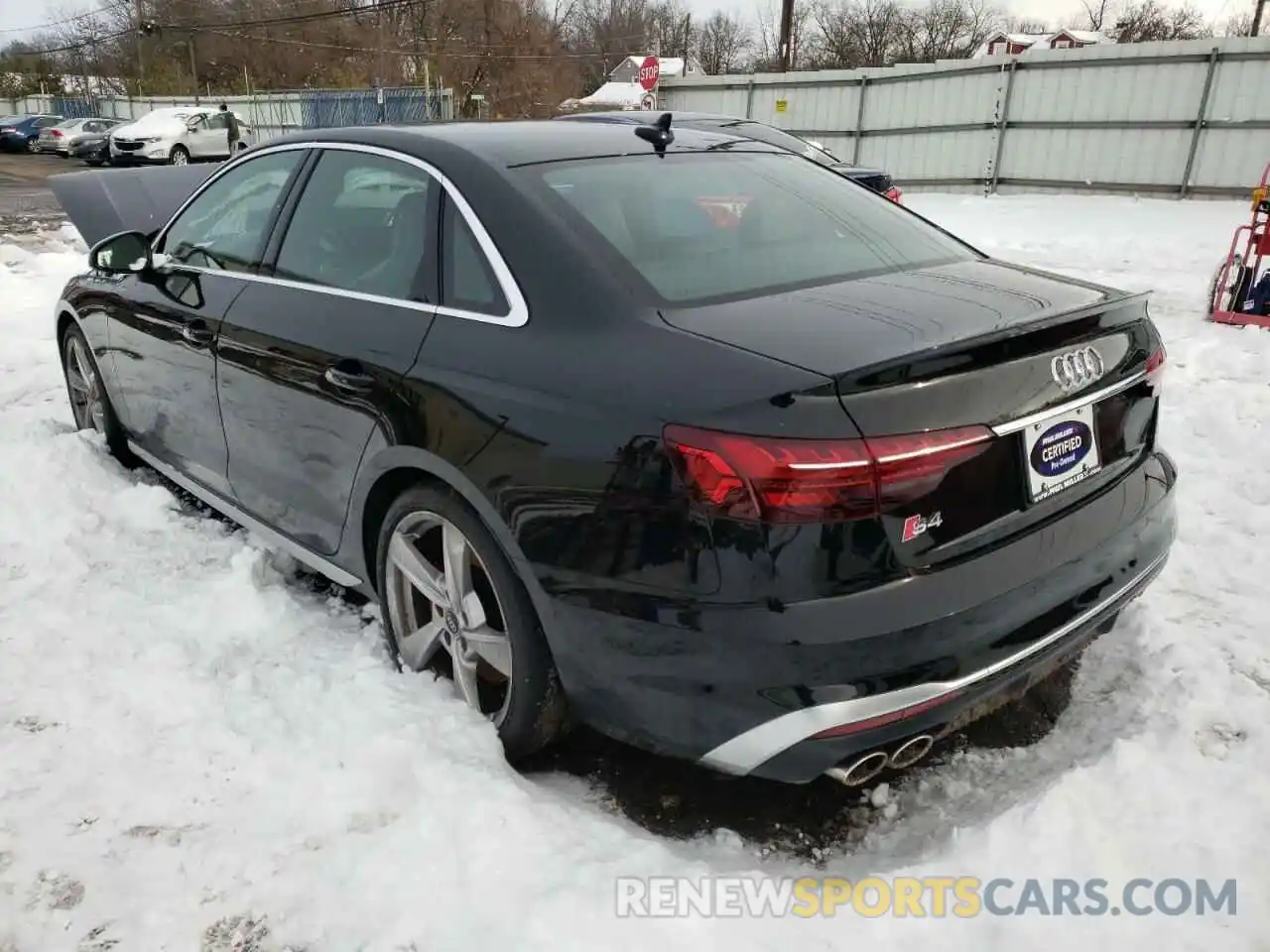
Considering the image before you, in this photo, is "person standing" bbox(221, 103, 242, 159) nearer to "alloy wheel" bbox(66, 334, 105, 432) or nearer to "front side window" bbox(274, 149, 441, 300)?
"alloy wheel" bbox(66, 334, 105, 432)

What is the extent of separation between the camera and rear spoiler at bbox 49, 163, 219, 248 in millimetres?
9742

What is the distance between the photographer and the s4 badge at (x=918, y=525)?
1873 mm

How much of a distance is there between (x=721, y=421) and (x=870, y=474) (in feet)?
1.00

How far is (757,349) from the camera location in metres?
2.00

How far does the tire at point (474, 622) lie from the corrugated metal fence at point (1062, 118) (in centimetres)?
1489

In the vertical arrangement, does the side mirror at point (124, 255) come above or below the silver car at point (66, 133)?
above

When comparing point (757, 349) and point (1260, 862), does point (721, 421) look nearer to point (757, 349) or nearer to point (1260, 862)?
point (757, 349)

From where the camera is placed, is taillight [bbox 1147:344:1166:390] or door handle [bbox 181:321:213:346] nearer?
taillight [bbox 1147:344:1166:390]

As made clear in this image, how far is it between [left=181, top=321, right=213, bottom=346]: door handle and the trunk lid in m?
2.08

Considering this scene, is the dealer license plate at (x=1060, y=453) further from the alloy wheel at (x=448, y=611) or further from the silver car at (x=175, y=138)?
the silver car at (x=175, y=138)

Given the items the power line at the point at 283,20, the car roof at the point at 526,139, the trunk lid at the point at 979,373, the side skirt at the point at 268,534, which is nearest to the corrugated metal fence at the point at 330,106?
the power line at the point at 283,20

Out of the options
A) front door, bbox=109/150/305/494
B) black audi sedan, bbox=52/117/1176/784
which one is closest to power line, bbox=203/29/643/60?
front door, bbox=109/150/305/494

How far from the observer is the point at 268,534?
336 cm

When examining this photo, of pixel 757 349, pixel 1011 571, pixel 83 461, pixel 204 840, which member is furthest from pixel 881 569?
pixel 83 461
